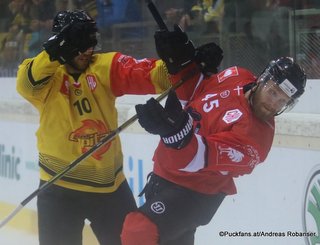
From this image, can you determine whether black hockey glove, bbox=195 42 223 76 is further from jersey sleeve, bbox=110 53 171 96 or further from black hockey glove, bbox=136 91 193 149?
black hockey glove, bbox=136 91 193 149

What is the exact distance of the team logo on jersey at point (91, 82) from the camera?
251cm

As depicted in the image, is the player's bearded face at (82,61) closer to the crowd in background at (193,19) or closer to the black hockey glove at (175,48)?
the black hockey glove at (175,48)

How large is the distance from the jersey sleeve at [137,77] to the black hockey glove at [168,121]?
2.13ft

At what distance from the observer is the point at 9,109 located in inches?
181

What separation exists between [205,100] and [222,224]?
3.65 ft

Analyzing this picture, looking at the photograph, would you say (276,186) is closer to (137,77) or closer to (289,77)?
(137,77)

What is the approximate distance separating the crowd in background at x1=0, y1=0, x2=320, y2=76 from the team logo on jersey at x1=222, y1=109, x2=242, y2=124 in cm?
92

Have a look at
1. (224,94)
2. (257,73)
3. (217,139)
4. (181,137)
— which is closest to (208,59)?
(224,94)

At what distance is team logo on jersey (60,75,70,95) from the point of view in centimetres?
250

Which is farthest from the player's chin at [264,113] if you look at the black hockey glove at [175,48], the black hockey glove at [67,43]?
the black hockey glove at [67,43]

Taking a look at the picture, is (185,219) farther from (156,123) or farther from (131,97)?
(131,97)

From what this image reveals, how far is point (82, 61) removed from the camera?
2.50 metres

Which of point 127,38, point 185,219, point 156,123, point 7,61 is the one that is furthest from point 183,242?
point 7,61

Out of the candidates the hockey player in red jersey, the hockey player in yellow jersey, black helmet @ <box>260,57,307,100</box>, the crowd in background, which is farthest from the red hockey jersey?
the crowd in background
